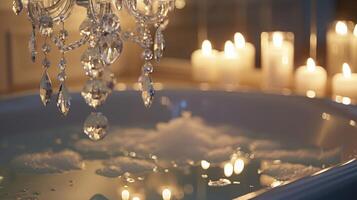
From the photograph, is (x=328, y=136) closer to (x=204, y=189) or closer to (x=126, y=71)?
(x=204, y=189)

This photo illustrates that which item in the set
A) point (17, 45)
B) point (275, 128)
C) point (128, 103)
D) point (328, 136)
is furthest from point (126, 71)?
point (328, 136)

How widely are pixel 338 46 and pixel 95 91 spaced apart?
147cm

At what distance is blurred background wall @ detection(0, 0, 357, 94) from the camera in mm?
2377

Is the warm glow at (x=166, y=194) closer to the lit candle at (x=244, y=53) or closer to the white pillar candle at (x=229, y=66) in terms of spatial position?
the white pillar candle at (x=229, y=66)

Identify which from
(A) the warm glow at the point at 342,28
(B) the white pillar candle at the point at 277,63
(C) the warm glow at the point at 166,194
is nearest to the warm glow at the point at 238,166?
(C) the warm glow at the point at 166,194

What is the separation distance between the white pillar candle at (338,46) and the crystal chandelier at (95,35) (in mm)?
1341

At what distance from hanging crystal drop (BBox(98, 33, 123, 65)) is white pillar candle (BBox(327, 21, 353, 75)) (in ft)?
4.63

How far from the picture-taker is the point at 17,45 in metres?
2.30

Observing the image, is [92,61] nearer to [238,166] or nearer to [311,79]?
[238,166]

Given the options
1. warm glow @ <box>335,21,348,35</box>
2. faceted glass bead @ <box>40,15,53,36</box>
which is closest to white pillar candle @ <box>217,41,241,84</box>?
warm glow @ <box>335,21,348,35</box>

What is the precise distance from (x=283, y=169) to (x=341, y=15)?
1.40 metres

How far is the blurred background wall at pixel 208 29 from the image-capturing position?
7.80 ft

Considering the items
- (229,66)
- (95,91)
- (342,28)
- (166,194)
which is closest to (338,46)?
(342,28)

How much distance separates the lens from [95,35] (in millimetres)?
954
